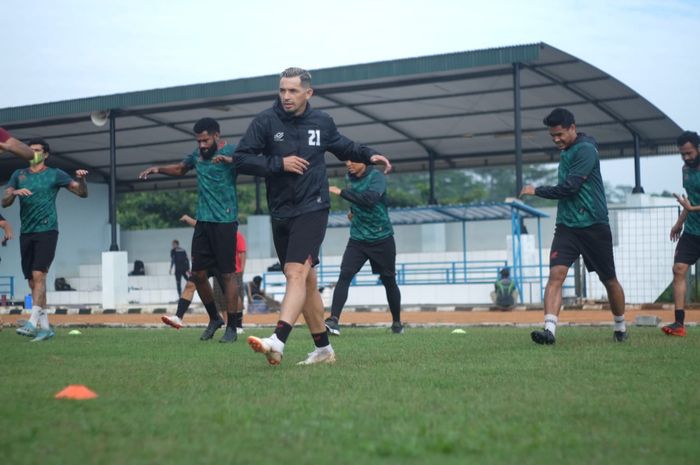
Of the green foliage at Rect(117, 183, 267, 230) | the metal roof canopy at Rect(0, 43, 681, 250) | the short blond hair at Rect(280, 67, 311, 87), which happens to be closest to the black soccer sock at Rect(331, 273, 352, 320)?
the short blond hair at Rect(280, 67, 311, 87)

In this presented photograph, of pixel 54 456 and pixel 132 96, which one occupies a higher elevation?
pixel 132 96

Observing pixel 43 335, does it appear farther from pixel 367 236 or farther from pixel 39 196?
pixel 367 236

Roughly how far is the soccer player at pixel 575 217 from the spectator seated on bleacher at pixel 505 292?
12.8 m

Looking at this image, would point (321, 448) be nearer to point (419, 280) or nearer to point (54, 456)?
point (54, 456)

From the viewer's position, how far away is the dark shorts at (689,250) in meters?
11.4

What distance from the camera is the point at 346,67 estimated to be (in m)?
24.5

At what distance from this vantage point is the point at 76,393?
18.7 ft

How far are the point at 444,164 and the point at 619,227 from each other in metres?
16.2

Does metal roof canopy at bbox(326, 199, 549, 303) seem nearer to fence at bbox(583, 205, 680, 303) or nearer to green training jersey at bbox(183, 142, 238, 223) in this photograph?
fence at bbox(583, 205, 680, 303)

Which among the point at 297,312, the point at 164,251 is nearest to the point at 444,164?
the point at 164,251

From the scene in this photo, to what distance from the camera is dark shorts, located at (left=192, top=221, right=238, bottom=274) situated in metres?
11.5

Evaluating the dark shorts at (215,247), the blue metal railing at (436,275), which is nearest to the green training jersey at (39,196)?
the dark shorts at (215,247)

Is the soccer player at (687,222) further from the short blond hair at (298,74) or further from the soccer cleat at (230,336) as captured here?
the short blond hair at (298,74)

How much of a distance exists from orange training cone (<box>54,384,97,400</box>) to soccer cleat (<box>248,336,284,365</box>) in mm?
1441
